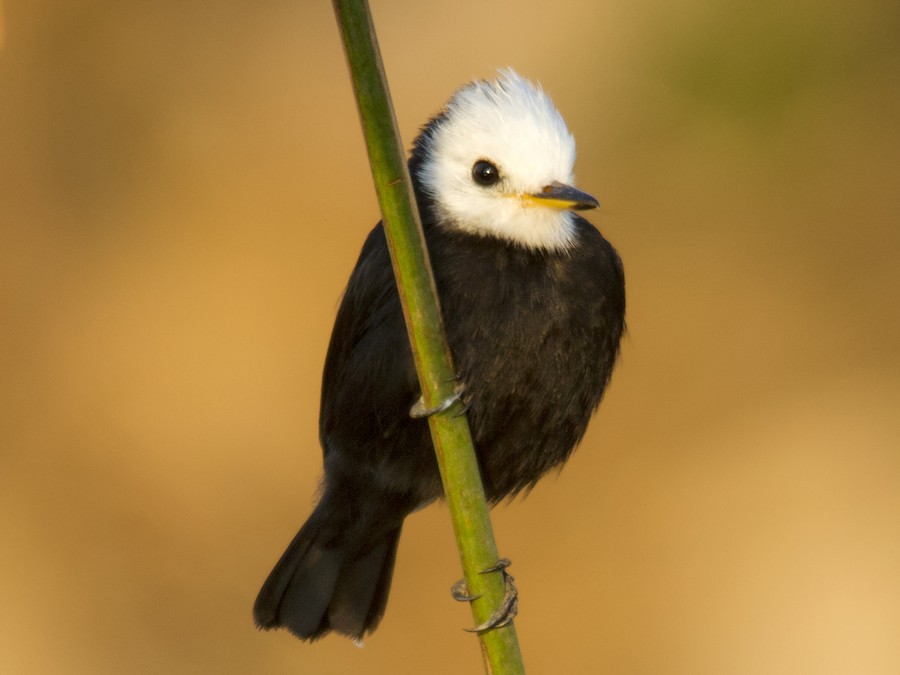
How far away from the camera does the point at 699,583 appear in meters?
5.91

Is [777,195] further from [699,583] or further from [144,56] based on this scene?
[144,56]

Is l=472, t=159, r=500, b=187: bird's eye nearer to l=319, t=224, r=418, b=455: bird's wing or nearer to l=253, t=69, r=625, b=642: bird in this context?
l=253, t=69, r=625, b=642: bird

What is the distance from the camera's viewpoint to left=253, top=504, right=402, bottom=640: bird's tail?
14.2 ft

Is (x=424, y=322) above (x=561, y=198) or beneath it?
beneath

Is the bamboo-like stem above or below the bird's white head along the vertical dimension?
Answer: below

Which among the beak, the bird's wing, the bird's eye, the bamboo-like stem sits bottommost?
the bamboo-like stem

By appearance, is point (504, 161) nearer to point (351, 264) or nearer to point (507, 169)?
point (507, 169)

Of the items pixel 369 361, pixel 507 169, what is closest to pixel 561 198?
pixel 507 169

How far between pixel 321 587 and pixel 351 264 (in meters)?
2.47

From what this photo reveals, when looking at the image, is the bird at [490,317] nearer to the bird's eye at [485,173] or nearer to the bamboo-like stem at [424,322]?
the bird's eye at [485,173]

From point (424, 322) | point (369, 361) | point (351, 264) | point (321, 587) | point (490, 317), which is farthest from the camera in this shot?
point (351, 264)

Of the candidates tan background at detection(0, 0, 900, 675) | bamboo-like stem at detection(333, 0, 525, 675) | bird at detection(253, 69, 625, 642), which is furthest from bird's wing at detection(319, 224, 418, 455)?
tan background at detection(0, 0, 900, 675)

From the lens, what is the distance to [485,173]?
377 cm

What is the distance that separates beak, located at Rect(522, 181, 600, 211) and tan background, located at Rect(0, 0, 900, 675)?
2.67 m
